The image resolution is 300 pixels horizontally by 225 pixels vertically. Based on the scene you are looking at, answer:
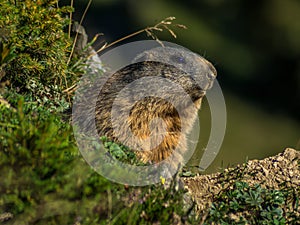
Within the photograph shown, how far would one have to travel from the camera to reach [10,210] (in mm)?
2648

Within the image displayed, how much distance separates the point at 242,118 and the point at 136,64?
13.4 feet

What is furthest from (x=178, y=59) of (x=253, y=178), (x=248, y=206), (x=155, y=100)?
(x=248, y=206)

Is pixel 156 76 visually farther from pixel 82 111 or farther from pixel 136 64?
pixel 82 111

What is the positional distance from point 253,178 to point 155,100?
1.02m

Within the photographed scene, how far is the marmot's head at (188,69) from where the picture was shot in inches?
179

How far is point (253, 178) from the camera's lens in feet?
13.4

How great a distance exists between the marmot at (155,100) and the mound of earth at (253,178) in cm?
38

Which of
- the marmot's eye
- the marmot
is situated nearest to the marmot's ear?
the marmot

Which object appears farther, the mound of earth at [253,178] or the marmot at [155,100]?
the marmot at [155,100]

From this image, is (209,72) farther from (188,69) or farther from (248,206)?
(248,206)

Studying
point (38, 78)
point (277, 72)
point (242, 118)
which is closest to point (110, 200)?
point (38, 78)

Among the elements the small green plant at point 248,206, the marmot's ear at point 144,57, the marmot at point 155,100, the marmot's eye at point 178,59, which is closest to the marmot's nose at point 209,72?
the marmot at point 155,100

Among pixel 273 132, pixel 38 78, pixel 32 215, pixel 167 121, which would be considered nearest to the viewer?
pixel 32 215

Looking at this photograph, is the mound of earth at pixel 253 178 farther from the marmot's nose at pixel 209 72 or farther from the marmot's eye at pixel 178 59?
the marmot's eye at pixel 178 59
